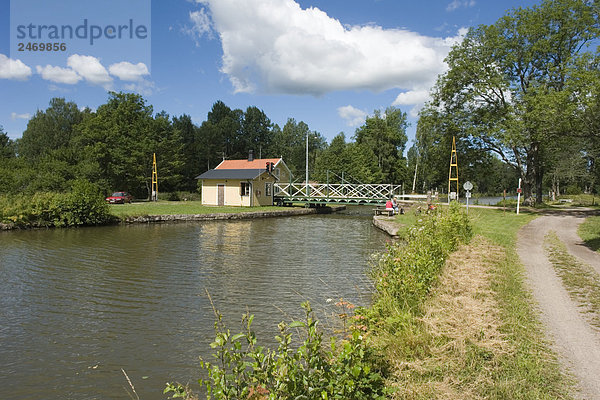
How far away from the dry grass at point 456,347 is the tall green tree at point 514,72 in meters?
19.7

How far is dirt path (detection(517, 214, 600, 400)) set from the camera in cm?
405

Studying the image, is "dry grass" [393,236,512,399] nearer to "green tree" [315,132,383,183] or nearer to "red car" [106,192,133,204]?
"red car" [106,192,133,204]

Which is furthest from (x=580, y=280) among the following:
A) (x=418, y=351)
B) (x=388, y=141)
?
(x=388, y=141)

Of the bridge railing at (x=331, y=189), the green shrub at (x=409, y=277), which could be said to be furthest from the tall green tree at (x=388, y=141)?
the green shrub at (x=409, y=277)

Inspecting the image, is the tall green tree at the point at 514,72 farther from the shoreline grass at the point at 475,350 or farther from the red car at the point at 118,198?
the red car at the point at 118,198

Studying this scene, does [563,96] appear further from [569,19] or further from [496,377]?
[496,377]

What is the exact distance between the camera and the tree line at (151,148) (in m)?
34.8

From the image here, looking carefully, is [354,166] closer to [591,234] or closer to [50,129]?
Answer: [591,234]

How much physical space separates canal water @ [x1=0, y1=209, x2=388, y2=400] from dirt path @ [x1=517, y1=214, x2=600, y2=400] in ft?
10.5

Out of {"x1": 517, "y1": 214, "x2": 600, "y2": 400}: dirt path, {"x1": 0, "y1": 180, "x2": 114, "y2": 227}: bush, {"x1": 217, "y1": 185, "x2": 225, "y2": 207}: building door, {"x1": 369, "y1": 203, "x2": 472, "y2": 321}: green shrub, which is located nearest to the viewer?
{"x1": 517, "y1": 214, "x2": 600, "y2": 400}: dirt path

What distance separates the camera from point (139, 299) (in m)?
8.45

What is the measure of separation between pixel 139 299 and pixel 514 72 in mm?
28407

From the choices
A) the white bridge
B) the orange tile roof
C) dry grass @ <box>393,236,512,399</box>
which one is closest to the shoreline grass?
dry grass @ <box>393,236,512,399</box>

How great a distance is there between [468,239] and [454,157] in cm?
1938
